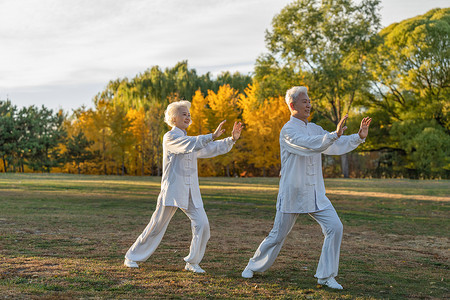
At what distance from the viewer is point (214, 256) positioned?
24.4 ft

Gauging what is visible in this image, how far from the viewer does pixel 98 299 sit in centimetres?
485

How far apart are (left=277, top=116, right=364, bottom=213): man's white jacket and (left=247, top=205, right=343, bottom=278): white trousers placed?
109 millimetres

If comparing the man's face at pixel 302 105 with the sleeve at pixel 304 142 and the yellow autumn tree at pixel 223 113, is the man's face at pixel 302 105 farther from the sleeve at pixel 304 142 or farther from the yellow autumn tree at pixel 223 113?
the yellow autumn tree at pixel 223 113

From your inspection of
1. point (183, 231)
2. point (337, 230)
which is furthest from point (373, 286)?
Answer: point (183, 231)

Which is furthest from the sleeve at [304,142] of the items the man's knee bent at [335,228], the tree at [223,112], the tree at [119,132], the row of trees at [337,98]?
the tree at [119,132]

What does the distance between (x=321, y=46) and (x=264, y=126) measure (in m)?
8.64

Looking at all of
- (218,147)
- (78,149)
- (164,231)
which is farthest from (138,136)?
A: (218,147)

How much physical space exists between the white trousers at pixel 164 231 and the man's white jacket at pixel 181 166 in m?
0.11

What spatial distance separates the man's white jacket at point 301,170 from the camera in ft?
18.3

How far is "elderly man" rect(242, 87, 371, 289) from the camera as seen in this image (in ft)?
18.1

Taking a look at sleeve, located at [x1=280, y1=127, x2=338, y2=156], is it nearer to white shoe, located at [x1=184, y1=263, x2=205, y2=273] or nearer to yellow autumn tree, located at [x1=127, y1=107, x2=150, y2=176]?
white shoe, located at [x1=184, y1=263, x2=205, y2=273]

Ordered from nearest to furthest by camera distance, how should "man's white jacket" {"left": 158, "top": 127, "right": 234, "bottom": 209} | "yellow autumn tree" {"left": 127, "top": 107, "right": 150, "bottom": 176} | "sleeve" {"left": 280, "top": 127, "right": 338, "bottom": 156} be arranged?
"sleeve" {"left": 280, "top": 127, "right": 338, "bottom": 156}
"man's white jacket" {"left": 158, "top": 127, "right": 234, "bottom": 209}
"yellow autumn tree" {"left": 127, "top": 107, "right": 150, "bottom": 176}

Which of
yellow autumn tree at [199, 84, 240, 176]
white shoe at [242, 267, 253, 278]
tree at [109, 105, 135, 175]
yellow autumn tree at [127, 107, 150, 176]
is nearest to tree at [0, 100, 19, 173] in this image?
tree at [109, 105, 135, 175]

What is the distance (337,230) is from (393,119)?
43.9m
